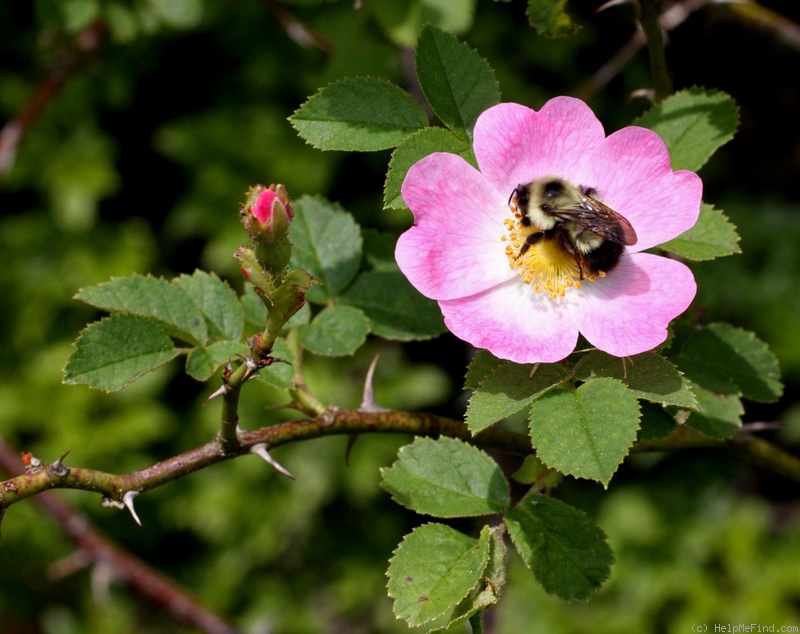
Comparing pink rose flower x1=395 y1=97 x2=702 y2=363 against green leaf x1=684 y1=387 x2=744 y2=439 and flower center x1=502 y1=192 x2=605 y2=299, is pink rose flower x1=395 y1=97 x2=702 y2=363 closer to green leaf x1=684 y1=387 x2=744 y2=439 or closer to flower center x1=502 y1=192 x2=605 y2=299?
flower center x1=502 y1=192 x2=605 y2=299

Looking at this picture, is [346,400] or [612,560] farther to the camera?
[346,400]

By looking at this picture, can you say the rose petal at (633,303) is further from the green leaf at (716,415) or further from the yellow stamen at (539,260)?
the green leaf at (716,415)

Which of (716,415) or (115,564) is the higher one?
(716,415)

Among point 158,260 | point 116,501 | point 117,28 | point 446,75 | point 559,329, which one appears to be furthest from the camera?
point 158,260

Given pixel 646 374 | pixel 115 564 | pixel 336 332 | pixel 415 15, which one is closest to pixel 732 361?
pixel 646 374

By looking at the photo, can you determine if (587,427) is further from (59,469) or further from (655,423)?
(59,469)

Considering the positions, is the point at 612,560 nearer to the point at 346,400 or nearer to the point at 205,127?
the point at 346,400

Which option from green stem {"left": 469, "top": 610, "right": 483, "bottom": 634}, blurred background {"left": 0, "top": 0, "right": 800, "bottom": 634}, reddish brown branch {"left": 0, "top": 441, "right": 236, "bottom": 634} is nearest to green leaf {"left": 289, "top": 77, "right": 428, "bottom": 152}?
green stem {"left": 469, "top": 610, "right": 483, "bottom": 634}

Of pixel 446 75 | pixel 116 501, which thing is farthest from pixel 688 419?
pixel 116 501
